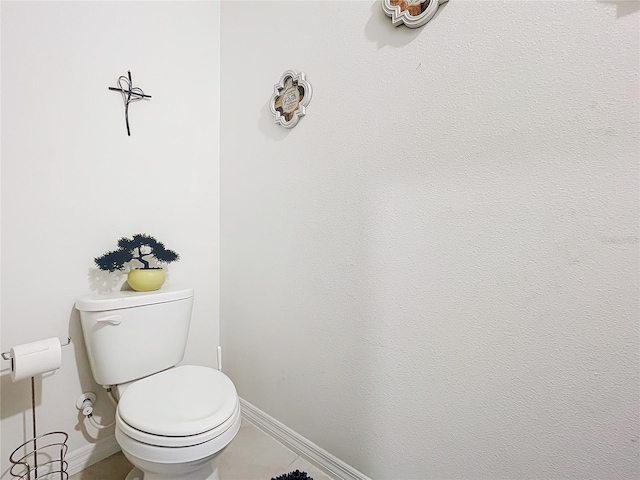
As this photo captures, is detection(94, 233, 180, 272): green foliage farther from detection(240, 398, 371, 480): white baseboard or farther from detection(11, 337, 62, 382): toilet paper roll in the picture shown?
detection(240, 398, 371, 480): white baseboard

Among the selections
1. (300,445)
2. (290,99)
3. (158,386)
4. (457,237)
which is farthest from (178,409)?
(290,99)

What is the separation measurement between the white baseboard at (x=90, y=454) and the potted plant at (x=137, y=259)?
0.66 meters

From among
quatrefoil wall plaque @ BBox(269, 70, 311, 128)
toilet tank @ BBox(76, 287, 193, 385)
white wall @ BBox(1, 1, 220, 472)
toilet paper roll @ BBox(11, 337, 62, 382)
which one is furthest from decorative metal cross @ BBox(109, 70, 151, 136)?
toilet paper roll @ BBox(11, 337, 62, 382)

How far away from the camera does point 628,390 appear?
62 cm

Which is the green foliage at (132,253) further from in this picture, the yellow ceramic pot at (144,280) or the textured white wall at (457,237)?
the textured white wall at (457,237)

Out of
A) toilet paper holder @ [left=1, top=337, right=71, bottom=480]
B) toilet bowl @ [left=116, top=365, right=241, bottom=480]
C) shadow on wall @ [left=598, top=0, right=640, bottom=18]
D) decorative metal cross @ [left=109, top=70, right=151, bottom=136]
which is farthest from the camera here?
decorative metal cross @ [left=109, top=70, right=151, bottom=136]

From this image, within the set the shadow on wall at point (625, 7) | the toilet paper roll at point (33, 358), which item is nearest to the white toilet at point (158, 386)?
the toilet paper roll at point (33, 358)

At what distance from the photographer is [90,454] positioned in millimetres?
1183

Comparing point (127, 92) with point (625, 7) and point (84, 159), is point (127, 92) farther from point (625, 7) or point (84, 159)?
point (625, 7)

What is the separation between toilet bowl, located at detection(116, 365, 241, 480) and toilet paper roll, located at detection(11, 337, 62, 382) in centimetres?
26

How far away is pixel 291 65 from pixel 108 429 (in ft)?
5.56

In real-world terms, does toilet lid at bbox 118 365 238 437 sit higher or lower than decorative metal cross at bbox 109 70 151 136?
lower

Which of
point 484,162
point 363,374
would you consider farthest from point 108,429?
point 484,162

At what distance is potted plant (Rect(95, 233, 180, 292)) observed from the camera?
1102mm
